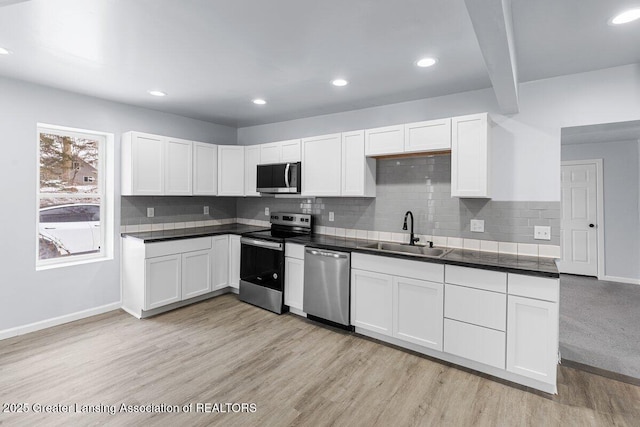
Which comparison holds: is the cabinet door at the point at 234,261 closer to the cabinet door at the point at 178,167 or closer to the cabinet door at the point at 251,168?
the cabinet door at the point at 251,168

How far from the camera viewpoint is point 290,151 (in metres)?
4.16

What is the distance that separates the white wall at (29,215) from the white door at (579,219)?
7378 millimetres

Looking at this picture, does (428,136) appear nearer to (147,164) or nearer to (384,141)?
(384,141)

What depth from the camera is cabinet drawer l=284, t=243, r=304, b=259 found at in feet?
11.9

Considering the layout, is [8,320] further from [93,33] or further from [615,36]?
[615,36]

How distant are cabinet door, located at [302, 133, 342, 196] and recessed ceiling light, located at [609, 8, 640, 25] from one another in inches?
93.3

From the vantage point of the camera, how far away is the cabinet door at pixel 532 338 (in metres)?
2.26

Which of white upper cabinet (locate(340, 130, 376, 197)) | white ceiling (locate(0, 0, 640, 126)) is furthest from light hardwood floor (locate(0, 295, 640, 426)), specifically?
white ceiling (locate(0, 0, 640, 126))

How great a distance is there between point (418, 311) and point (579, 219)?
484 cm

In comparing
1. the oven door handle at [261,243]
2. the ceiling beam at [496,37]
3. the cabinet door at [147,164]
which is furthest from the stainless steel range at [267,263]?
the ceiling beam at [496,37]

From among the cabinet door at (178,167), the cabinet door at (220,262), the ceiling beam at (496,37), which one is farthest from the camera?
the cabinet door at (220,262)

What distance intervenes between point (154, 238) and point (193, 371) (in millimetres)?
1653

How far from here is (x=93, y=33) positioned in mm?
2172

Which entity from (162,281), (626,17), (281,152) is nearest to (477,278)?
(626,17)
